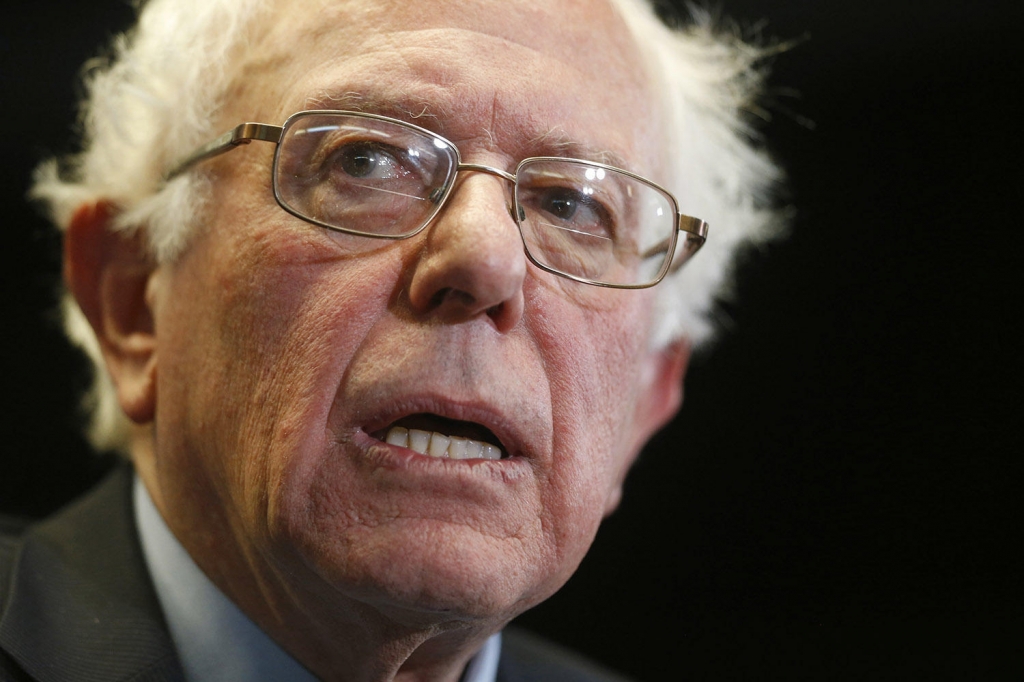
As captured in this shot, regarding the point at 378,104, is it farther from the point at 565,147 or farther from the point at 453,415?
the point at 453,415

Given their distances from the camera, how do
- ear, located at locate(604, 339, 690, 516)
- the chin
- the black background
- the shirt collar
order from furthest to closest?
the black background, ear, located at locate(604, 339, 690, 516), the shirt collar, the chin

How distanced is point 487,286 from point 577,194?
0.35 metres

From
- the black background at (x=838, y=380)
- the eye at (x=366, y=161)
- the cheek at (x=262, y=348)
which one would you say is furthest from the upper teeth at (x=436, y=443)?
the black background at (x=838, y=380)

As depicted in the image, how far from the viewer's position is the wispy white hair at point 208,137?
5.69ft

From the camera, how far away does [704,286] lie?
2.36m

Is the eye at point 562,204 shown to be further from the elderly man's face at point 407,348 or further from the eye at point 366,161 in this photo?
the eye at point 366,161

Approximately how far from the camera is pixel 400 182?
4.93 feet

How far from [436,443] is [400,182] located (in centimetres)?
46

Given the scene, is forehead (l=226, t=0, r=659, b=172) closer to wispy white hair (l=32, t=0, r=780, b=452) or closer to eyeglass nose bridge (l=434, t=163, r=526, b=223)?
eyeglass nose bridge (l=434, t=163, r=526, b=223)

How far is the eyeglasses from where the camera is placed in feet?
4.89

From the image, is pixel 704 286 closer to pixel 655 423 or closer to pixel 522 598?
pixel 655 423

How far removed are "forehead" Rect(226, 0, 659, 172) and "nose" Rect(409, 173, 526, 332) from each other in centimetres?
16

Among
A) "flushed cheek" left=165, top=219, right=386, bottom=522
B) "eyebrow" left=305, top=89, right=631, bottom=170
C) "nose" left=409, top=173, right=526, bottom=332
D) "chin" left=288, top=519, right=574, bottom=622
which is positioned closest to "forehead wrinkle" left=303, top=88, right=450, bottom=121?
"eyebrow" left=305, top=89, right=631, bottom=170

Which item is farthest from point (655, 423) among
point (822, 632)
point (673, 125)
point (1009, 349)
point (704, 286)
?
point (1009, 349)
